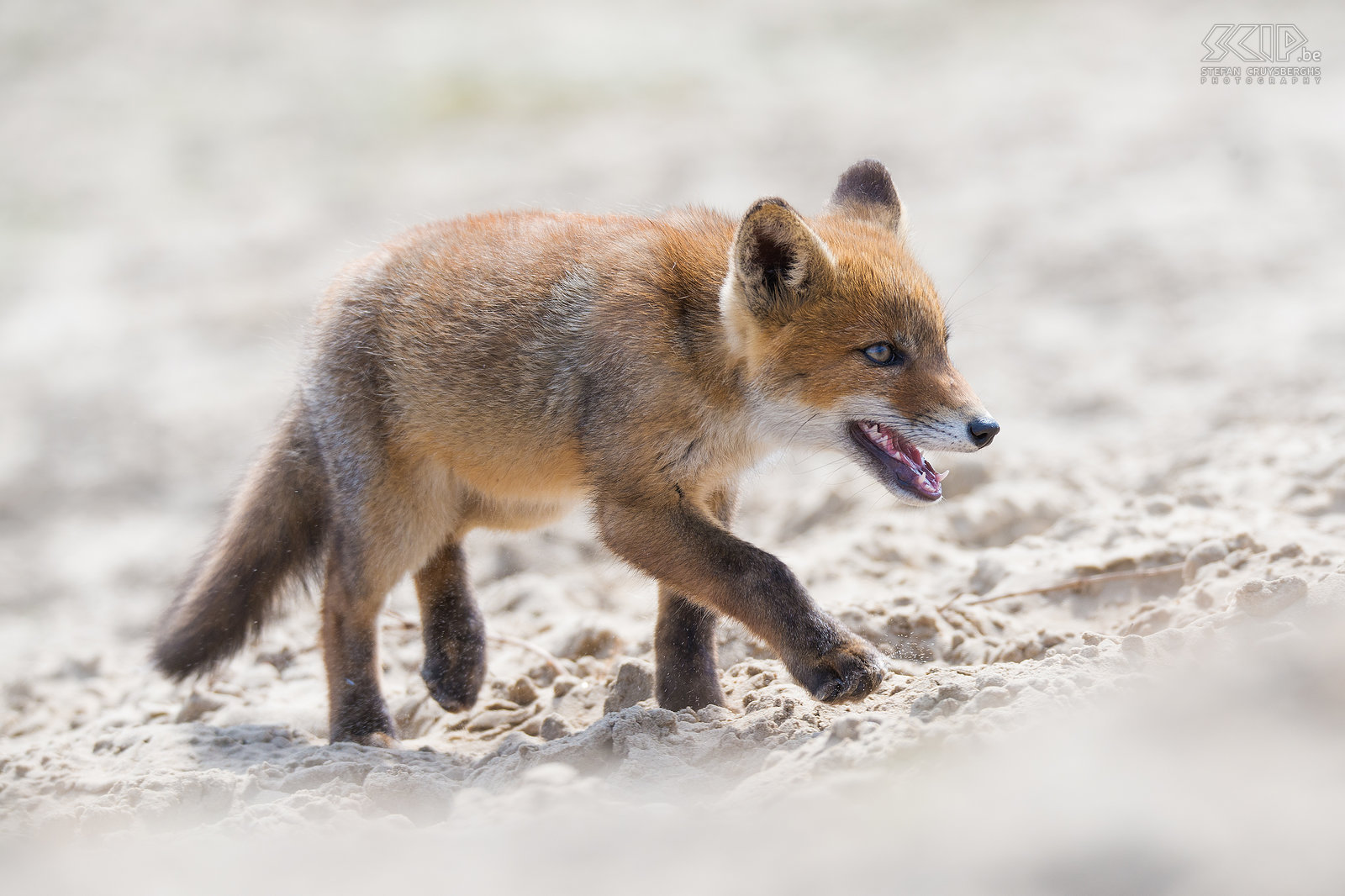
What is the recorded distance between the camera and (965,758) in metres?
3.35

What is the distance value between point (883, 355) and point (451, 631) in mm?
2490

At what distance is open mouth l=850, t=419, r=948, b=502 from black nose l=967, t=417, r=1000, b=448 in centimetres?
30

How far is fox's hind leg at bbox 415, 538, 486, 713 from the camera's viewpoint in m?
5.72

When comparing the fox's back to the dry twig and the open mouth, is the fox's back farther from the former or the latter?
the dry twig

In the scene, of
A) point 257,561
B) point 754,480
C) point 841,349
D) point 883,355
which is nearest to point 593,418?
point 754,480

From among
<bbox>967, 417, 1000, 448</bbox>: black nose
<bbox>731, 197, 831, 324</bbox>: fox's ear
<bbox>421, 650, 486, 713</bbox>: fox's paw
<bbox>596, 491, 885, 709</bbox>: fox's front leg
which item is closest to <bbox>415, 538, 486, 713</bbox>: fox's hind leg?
<bbox>421, 650, 486, 713</bbox>: fox's paw

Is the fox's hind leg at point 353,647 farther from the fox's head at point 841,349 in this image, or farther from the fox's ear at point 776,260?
the fox's ear at point 776,260

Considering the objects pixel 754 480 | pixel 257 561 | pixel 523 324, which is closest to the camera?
pixel 523 324

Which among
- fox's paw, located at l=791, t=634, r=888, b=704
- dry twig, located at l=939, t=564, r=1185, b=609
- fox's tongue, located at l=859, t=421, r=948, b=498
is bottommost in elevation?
dry twig, located at l=939, t=564, r=1185, b=609

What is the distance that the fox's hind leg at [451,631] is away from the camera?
5719 mm

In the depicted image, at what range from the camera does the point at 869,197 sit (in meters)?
5.64

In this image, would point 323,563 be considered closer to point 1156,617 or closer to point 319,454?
point 319,454

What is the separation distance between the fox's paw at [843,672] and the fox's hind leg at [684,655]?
0.85 metres

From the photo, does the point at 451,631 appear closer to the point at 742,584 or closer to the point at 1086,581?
the point at 742,584
